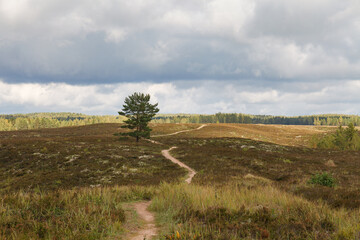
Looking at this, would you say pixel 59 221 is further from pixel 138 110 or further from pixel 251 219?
pixel 138 110

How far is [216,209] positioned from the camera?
6.30 metres

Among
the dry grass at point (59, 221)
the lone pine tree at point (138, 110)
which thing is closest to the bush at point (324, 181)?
the dry grass at point (59, 221)

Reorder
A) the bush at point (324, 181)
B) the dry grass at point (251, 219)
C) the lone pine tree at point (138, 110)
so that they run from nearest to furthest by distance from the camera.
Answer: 1. the dry grass at point (251, 219)
2. the bush at point (324, 181)
3. the lone pine tree at point (138, 110)

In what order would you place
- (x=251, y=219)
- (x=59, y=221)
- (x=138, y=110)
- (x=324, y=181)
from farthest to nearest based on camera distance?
(x=138, y=110) < (x=324, y=181) < (x=251, y=219) < (x=59, y=221)

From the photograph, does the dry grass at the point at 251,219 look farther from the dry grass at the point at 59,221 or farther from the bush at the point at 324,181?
the bush at the point at 324,181

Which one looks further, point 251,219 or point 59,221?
point 251,219

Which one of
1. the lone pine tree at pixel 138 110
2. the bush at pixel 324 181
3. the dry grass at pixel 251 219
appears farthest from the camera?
the lone pine tree at pixel 138 110

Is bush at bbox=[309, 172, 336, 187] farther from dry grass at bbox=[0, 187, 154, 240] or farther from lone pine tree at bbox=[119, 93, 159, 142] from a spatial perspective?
lone pine tree at bbox=[119, 93, 159, 142]

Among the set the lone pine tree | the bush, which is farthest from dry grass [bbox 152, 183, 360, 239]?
the lone pine tree

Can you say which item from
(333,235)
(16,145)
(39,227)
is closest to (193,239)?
(333,235)

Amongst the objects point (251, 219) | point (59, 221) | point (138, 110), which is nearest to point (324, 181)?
point (251, 219)

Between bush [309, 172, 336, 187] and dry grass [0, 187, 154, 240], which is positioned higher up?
dry grass [0, 187, 154, 240]

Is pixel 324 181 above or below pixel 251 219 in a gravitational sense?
below

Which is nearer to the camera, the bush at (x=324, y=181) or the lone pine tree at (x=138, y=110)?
the bush at (x=324, y=181)
